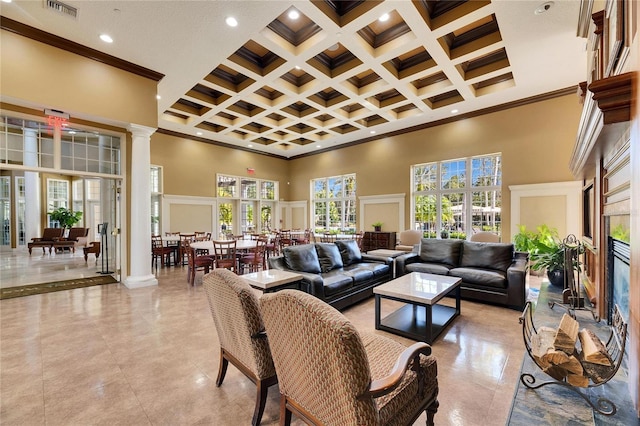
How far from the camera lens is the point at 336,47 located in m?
5.00

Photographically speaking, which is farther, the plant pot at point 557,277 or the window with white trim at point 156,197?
the window with white trim at point 156,197

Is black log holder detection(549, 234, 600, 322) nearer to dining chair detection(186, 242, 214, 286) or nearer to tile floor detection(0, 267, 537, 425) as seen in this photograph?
tile floor detection(0, 267, 537, 425)

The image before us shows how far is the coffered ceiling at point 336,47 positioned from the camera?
3730 mm

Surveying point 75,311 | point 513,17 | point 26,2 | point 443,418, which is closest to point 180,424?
point 443,418

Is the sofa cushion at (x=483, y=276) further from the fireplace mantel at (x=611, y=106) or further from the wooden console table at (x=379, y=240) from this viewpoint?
the wooden console table at (x=379, y=240)

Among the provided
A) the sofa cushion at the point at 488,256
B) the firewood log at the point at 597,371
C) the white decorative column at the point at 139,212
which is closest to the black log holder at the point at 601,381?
the firewood log at the point at 597,371

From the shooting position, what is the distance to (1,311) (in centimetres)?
376

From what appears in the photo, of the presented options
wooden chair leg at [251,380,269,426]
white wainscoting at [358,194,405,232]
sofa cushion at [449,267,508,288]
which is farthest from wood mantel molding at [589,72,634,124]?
white wainscoting at [358,194,405,232]

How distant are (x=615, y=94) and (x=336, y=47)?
463cm

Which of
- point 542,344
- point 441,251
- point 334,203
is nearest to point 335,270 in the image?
point 441,251

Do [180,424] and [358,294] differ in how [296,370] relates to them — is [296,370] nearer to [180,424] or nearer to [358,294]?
[180,424]

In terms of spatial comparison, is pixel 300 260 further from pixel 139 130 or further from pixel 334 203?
pixel 334 203

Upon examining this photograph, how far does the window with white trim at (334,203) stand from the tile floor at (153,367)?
6.73m

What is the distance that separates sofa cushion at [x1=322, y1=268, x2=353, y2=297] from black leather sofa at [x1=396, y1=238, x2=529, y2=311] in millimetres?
1454
